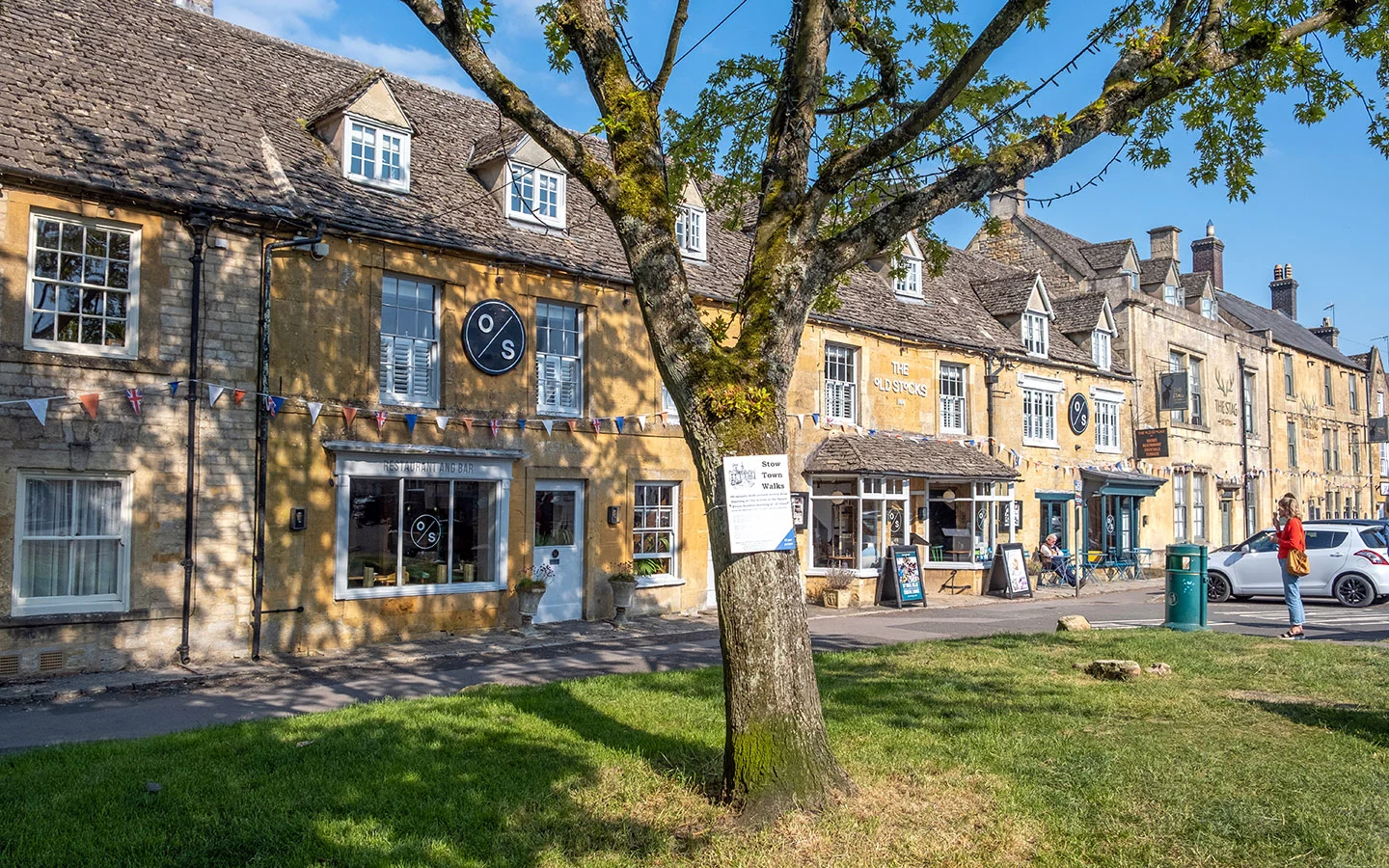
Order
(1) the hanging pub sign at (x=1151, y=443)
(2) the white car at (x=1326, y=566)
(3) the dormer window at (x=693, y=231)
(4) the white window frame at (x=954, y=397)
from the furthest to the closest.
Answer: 1. (1) the hanging pub sign at (x=1151, y=443)
2. (4) the white window frame at (x=954, y=397)
3. (3) the dormer window at (x=693, y=231)
4. (2) the white car at (x=1326, y=566)

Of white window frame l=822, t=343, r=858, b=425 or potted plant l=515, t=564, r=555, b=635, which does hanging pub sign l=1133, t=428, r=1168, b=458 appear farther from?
potted plant l=515, t=564, r=555, b=635

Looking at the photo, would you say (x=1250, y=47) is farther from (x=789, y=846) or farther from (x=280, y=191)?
(x=280, y=191)

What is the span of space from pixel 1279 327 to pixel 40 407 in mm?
44796

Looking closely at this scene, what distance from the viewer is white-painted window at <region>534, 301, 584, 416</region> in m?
17.0

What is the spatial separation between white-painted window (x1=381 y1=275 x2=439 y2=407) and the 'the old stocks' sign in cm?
1031

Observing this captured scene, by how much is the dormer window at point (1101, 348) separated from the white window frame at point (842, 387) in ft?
35.7

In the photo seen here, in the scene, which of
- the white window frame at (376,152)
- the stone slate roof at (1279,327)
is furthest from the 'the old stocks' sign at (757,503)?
the stone slate roof at (1279,327)

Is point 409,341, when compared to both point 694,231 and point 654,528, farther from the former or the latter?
point 694,231

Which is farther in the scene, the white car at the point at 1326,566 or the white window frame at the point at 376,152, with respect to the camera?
the white car at the point at 1326,566

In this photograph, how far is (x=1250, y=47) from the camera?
7777 millimetres

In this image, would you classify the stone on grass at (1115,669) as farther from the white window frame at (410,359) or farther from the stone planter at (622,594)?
the white window frame at (410,359)

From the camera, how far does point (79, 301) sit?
12.4 metres

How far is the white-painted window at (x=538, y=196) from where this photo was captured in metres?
17.4

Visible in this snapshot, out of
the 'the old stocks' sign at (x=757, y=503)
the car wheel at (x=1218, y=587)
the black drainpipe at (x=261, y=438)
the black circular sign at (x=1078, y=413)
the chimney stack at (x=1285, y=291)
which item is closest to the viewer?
the 'the old stocks' sign at (x=757, y=503)
